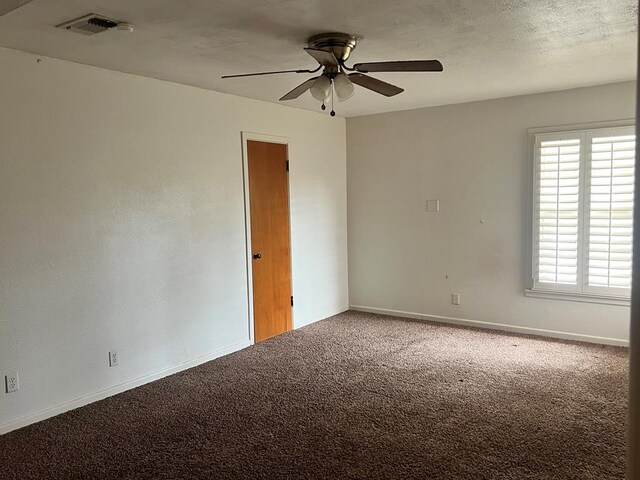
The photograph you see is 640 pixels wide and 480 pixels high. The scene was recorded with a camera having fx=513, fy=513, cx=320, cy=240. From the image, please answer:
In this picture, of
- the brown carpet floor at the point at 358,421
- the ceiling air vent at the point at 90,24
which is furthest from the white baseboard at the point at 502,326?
the ceiling air vent at the point at 90,24

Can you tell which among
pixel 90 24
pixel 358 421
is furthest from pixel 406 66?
pixel 358 421

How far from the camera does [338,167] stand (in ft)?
20.8

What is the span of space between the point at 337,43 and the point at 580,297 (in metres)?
3.50

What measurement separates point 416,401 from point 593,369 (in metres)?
1.68

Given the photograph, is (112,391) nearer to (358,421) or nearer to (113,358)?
(113,358)

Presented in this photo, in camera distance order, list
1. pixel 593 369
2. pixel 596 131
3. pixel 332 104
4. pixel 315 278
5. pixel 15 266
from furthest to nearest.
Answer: pixel 315 278, pixel 332 104, pixel 596 131, pixel 593 369, pixel 15 266

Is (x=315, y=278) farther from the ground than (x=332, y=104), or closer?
closer

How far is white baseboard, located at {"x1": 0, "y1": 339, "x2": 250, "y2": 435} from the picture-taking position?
3.40m

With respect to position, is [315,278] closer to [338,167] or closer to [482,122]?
[338,167]

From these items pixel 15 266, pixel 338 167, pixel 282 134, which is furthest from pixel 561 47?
pixel 15 266

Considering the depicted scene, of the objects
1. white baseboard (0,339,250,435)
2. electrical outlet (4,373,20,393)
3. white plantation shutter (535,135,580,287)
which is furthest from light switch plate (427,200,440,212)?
electrical outlet (4,373,20,393)

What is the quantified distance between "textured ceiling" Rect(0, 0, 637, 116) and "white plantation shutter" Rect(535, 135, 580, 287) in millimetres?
746

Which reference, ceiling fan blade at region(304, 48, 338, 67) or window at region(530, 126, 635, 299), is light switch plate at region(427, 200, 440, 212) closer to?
window at region(530, 126, 635, 299)

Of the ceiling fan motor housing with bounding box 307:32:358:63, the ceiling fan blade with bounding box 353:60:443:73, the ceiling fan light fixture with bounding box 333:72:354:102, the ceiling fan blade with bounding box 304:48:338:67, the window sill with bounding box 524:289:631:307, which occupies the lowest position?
the window sill with bounding box 524:289:631:307
